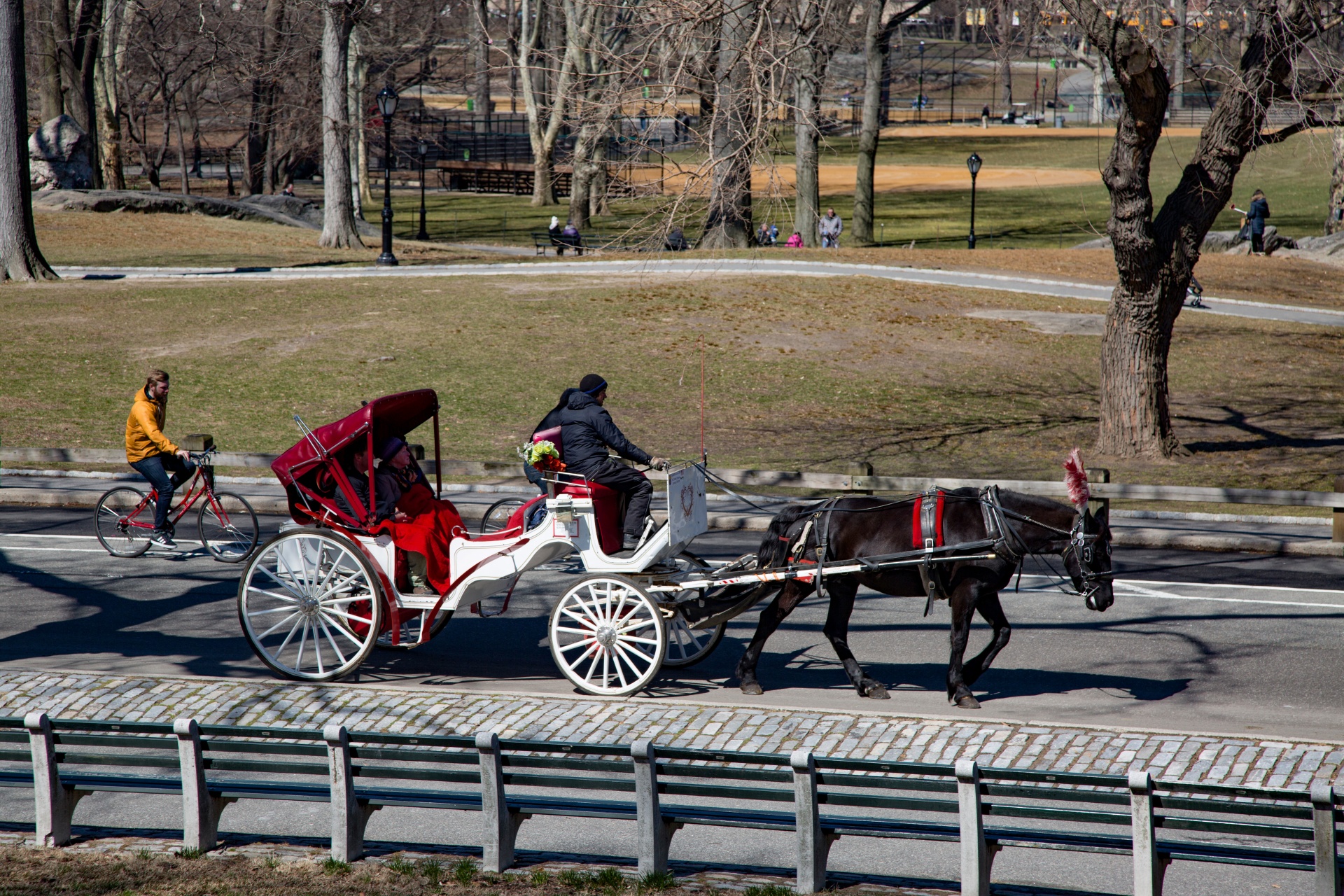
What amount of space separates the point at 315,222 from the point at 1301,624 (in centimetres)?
4158

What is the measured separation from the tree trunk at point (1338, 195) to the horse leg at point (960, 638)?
3744 cm

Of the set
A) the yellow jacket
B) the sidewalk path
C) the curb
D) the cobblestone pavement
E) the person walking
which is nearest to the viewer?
the cobblestone pavement

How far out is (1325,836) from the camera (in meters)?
5.28

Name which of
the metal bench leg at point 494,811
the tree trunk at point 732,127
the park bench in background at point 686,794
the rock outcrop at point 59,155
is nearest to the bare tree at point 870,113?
the tree trunk at point 732,127

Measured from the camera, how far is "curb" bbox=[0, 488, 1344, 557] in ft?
44.7

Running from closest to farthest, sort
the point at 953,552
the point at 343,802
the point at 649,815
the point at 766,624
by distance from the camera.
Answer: the point at 649,815
the point at 343,802
the point at 953,552
the point at 766,624

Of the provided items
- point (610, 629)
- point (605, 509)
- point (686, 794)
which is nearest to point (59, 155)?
point (605, 509)

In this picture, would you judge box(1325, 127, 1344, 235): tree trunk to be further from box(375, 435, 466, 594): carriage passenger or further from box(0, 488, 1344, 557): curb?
box(375, 435, 466, 594): carriage passenger

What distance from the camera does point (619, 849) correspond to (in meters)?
6.78

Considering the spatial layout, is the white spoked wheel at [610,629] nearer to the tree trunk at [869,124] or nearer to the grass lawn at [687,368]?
the grass lawn at [687,368]

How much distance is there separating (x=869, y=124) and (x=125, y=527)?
30.4m

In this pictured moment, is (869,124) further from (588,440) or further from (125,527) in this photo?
(588,440)

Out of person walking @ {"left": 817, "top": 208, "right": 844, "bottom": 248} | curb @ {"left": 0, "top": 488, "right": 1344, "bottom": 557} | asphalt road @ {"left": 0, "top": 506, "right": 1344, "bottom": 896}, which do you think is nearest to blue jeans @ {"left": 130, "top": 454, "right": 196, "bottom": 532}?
asphalt road @ {"left": 0, "top": 506, "right": 1344, "bottom": 896}

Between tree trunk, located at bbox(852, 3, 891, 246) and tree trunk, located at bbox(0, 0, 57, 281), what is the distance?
22.2 metres
